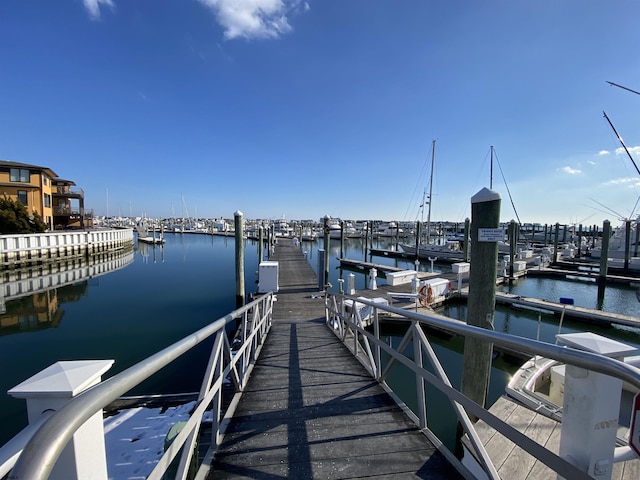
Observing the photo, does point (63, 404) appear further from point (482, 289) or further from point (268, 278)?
point (268, 278)

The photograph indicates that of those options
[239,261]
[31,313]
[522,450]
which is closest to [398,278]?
[239,261]

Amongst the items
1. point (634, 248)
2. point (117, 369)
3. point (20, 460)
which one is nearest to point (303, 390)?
point (20, 460)

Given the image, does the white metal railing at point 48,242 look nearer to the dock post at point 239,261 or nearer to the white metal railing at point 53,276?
the white metal railing at point 53,276

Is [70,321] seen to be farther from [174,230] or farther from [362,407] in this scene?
[174,230]

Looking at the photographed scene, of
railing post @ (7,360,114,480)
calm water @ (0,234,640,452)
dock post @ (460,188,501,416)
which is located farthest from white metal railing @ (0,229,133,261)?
dock post @ (460,188,501,416)

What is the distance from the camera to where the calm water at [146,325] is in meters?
8.48

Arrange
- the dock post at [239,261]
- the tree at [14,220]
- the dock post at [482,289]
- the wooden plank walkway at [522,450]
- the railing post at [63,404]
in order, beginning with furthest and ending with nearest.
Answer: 1. the tree at [14,220]
2. the dock post at [239,261]
3. the dock post at [482,289]
4. the wooden plank walkway at [522,450]
5. the railing post at [63,404]

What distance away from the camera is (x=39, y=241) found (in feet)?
85.9

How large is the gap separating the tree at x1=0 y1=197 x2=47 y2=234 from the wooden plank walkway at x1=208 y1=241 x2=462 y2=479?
1336 inches

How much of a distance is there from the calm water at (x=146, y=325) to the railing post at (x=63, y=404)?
687 cm

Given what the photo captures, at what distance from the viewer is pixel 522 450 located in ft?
12.1

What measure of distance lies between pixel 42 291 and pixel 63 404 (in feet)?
80.8

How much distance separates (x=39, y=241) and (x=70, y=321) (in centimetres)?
1896

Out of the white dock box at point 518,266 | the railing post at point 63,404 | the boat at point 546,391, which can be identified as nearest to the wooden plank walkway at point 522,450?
the boat at point 546,391
